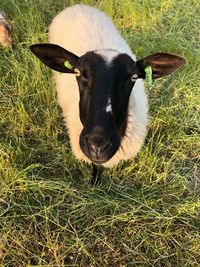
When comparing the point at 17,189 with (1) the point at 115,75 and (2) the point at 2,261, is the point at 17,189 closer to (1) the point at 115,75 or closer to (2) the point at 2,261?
(2) the point at 2,261

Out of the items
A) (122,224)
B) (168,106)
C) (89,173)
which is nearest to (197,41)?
(168,106)

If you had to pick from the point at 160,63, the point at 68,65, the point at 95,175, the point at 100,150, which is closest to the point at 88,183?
the point at 95,175

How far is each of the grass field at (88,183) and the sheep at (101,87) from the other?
0.71 ft

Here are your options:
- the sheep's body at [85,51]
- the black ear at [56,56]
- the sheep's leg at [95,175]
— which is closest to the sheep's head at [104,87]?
the black ear at [56,56]

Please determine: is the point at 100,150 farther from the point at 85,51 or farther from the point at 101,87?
the point at 85,51

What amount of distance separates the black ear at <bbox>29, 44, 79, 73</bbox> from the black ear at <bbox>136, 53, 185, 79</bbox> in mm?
476

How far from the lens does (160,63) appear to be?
11.0ft

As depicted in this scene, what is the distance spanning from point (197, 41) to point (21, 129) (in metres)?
2.38

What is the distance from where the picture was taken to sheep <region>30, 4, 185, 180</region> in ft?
9.95

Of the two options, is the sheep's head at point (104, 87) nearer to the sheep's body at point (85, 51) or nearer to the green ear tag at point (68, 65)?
the green ear tag at point (68, 65)

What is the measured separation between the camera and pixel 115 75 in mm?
3100

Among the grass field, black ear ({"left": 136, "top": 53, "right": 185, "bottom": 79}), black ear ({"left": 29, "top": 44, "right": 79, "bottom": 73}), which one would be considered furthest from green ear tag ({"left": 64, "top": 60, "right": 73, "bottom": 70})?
the grass field

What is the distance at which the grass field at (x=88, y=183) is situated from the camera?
10.7 feet

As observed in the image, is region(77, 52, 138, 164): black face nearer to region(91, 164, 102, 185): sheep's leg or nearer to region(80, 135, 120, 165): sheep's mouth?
region(80, 135, 120, 165): sheep's mouth
